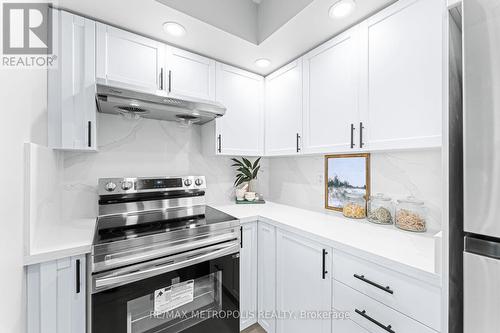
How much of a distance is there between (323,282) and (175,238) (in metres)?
0.92

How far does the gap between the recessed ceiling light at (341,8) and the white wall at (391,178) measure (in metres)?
0.98

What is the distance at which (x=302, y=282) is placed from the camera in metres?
1.37

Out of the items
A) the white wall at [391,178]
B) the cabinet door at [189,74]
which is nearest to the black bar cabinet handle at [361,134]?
the white wall at [391,178]

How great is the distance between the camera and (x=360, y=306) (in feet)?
3.43

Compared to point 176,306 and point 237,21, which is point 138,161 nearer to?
point 176,306

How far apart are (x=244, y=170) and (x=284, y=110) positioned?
29.4 inches

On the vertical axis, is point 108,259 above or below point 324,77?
below

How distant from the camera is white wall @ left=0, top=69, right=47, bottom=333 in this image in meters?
0.76

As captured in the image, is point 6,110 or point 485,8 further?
point 6,110

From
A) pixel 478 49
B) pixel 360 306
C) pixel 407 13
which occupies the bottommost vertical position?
pixel 360 306

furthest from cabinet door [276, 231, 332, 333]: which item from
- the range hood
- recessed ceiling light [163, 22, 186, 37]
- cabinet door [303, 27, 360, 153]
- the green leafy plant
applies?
recessed ceiling light [163, 22, 186, 37]

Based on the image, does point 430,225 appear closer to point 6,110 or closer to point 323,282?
point 323,282

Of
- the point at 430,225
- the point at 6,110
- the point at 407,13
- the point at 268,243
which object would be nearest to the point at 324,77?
the point at 407,13

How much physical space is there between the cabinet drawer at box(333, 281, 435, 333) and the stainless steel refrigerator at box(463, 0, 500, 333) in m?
0.33
